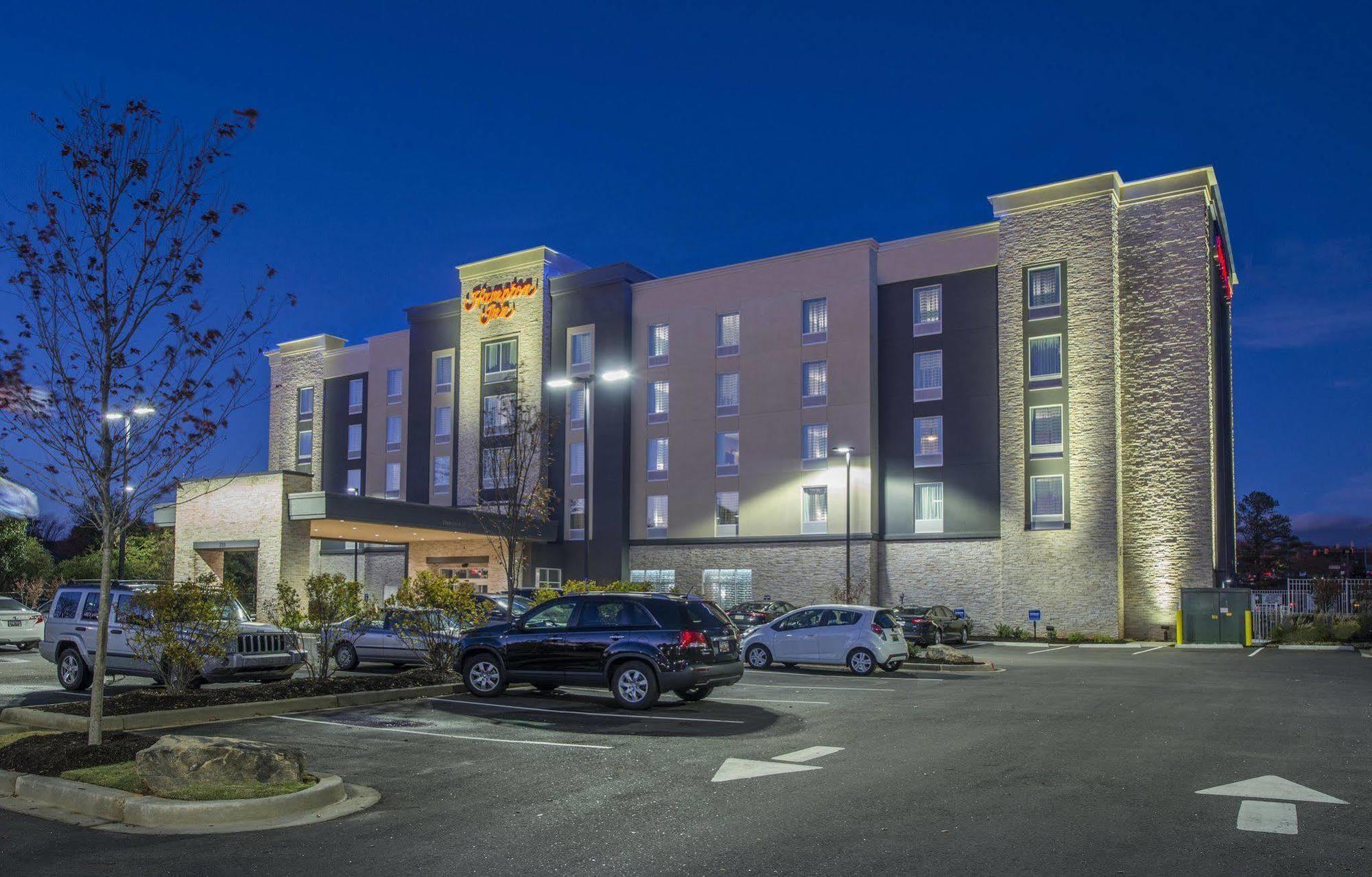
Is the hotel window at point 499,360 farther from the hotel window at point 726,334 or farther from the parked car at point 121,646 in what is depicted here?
the parked car at point 121,646

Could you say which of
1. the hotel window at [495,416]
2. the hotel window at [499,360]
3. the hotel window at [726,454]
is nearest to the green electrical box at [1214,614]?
the hotel window at [726,454]

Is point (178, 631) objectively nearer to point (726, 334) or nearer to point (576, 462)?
point (726, 334)

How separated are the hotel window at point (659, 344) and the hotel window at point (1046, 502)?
59.6 feet

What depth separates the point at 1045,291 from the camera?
147 feet

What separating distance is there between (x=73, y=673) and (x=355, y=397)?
48.3m

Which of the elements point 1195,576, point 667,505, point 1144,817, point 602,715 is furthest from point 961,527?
point 1144,817

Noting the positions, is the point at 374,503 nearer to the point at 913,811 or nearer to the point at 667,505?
the point at 667,505

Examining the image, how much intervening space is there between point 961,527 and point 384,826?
3976 centimetres

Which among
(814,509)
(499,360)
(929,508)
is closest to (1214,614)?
(929,508)

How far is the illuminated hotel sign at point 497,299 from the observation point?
2195 inches

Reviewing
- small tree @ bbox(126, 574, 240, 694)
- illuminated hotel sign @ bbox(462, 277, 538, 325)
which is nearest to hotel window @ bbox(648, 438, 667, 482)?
illuminated hotel sign @ bbox(462, 277, 538, 325)

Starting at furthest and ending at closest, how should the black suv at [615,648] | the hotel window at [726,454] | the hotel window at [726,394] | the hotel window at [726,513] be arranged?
the hotel window at [726,394] → the hotel window at [726,454] → the hotel window at [726,513] → the black suv at [615,648]

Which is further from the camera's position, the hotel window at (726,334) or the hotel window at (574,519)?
the hotel window at (574,519)

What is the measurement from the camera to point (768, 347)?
49.8m
